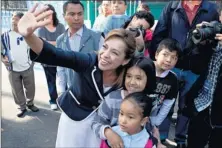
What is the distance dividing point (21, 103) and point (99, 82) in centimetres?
250

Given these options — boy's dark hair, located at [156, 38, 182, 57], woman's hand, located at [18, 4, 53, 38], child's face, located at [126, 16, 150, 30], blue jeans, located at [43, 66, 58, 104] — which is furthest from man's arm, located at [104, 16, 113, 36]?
woman's hand, located at [18, 4, 53, 38]

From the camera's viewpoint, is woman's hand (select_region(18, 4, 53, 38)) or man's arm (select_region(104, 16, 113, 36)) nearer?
woman's hand (select_region(18, 4, 53, 38))

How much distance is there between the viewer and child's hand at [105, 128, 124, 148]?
1.42 meters

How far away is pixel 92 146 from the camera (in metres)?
1.56

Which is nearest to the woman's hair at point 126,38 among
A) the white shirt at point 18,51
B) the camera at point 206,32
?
the camera at point 206,32

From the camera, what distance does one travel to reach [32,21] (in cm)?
116

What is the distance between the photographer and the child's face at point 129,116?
143 cm

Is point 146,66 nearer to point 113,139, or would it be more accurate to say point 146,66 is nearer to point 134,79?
point 134,79

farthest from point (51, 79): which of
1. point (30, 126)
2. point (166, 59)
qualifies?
point (166, 59)

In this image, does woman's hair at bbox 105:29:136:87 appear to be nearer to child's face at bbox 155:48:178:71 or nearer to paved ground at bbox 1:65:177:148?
child's face at bbox 155:48:178:71

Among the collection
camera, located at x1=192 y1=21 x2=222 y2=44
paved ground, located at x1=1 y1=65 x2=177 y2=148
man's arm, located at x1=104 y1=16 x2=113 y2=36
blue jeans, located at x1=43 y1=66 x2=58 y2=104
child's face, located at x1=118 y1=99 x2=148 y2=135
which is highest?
camera, located at x1=192 y1=21 x2=222 y2=44

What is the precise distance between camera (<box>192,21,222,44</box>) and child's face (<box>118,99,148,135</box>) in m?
0.66

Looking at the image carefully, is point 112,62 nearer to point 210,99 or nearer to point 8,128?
point 210,99

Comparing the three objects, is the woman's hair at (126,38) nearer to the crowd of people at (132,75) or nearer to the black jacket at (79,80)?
the crowd of people at (132,75)
